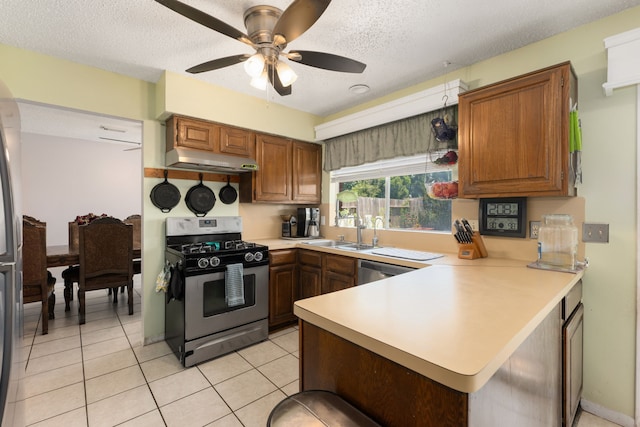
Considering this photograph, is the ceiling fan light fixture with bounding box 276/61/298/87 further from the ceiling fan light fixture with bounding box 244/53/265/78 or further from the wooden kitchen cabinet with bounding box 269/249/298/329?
the wooden kitchen cabinet with bounding box 269/249/298/329

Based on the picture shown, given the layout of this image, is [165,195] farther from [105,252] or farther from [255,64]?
[255,64]

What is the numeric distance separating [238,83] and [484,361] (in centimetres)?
281

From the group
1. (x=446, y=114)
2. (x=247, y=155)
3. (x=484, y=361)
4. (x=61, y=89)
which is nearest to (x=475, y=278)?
(x=484, y=361)

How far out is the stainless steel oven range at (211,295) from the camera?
2305 mm

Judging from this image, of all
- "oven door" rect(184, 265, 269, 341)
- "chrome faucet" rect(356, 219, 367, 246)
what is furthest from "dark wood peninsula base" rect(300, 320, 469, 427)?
"chrome faucet" rect(356, 219, 367, 246)

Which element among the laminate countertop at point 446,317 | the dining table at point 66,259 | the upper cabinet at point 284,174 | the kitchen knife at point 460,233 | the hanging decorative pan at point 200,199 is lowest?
the dining table at point 66,259

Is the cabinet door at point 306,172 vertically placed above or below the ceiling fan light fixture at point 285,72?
below

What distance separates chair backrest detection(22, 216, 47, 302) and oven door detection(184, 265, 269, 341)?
5.67 ft

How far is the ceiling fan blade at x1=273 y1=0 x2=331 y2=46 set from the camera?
47.6 inches

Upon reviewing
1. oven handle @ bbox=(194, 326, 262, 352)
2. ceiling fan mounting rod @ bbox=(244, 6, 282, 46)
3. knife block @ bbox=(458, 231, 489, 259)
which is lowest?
oven handle @ bbox=(194, 326, 262, 352)

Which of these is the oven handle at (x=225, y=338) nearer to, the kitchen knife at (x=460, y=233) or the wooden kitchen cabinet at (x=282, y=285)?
the wooden kitchen cabinet at (x=282, y=285)

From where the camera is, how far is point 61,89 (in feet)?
7.57

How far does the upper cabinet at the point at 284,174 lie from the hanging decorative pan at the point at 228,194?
0.09 meters

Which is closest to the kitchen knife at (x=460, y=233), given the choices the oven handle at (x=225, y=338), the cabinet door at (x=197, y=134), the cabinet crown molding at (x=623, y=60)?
the cabinet crown molding at (x=623, y=60)
